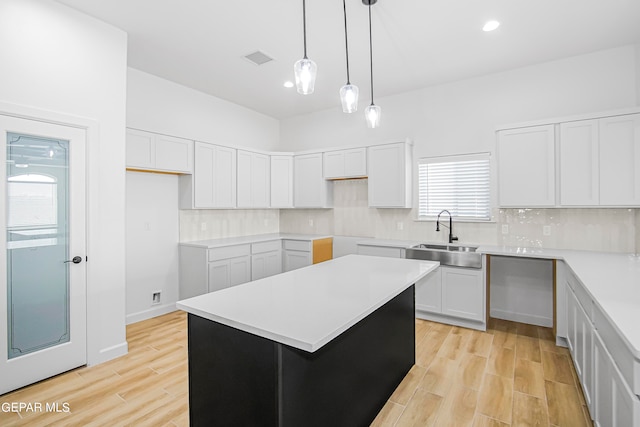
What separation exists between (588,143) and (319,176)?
3.30 meters

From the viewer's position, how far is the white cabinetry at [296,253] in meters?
4.92

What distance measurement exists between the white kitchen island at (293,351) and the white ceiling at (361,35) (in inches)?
88.0

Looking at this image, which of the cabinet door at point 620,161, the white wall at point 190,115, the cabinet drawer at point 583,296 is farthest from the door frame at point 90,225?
the cabinet door at point 620,161

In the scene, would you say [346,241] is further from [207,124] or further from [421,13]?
[421,13]

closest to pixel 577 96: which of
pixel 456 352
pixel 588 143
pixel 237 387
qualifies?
pixel 588 143

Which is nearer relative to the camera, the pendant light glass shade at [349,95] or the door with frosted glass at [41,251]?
the pendant light glass shade at [349,95]

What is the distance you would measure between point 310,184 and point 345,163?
2.35 feet

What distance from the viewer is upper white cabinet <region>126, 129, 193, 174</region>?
356 cm

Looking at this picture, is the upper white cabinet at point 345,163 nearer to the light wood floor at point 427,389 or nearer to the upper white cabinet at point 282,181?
the upper white cabinet at point 282,181

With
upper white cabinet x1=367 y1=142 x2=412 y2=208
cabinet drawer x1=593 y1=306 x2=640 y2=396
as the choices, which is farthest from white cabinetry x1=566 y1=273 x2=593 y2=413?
upper white cabinet x1=367 y1=142 x2=412 y2=208

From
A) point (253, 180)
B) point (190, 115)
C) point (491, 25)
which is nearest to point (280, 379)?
point (491, 25)

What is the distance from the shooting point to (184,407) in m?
2.26

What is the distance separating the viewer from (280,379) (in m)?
1.40

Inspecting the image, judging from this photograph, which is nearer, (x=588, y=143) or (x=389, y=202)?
(x=588, y=143)
